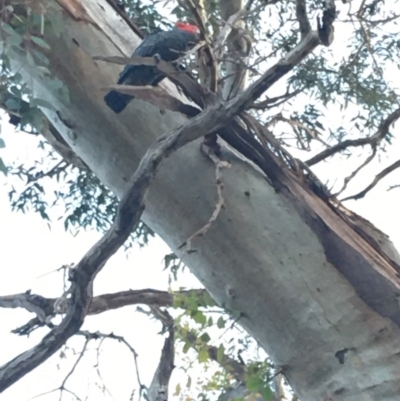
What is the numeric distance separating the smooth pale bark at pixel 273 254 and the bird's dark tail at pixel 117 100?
3 cm

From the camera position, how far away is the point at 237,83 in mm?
1407

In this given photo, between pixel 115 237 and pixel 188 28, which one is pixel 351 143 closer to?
pixel 188 28

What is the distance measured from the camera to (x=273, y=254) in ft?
3.81

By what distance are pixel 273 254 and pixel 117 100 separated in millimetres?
425

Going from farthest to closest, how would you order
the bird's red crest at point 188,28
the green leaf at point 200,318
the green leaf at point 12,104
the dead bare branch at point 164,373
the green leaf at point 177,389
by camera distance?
the dead bare branch at point 164,373 < the green leaf at point 177,389 < the bird's red crest at point 188,28 < the green leaf at point 200,318 < the green leaf at point 12,104

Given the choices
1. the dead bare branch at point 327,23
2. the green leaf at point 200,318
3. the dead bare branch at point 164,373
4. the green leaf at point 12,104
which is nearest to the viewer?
the dead bare branch at point 327,23

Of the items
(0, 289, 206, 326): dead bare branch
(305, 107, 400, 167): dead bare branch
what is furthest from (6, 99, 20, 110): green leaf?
(305, 107, 400, 167): dead bare branch

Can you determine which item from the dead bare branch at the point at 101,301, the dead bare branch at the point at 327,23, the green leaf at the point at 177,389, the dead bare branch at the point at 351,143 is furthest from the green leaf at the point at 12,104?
the green leaf at the point at 177,389

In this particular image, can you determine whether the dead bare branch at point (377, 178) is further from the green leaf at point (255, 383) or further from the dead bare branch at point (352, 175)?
the green leaf at point (255, 383)

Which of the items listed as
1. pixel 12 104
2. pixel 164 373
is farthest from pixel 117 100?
pixel 164 373

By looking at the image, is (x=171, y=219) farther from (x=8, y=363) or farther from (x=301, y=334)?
(x=8, y=363)

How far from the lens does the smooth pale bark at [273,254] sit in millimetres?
1095

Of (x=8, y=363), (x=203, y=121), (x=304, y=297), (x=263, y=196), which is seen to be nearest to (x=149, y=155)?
(x=203, y=121)

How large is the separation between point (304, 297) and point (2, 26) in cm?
71
